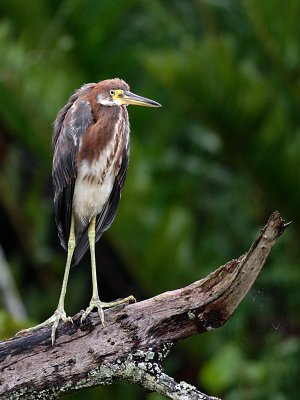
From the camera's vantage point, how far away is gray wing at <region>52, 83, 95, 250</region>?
5.36m

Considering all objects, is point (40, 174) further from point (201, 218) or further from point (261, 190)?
point (261, 190)

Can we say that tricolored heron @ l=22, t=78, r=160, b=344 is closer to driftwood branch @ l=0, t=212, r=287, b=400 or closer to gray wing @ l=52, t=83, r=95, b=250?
gray wing @ l=52, t=83, r=95, b=250

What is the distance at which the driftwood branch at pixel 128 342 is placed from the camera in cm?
432

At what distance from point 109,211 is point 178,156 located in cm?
350

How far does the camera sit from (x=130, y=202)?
8188mm

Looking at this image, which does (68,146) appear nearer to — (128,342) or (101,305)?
(101,305)

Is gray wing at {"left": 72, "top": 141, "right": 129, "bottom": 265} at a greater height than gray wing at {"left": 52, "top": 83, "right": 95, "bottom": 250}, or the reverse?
gray wing at {"left": 52, "top": 83, "right": 95, "bottom": 250}

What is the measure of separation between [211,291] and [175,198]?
4.40 meters

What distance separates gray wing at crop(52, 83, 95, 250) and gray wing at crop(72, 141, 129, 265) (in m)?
0.17

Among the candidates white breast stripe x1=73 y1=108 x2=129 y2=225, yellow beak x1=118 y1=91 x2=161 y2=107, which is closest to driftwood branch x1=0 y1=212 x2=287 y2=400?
white breast stripe x1=73 y1=108 x2=129 y2=225

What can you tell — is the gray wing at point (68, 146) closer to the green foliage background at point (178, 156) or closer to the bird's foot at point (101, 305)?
the bird's foot at point (101, 305)

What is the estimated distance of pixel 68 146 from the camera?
17.7ft

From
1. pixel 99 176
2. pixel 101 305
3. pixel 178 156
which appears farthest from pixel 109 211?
pixel 178 156

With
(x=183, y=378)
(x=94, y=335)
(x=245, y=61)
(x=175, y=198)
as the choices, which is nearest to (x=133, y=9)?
(x=245, y=61)
